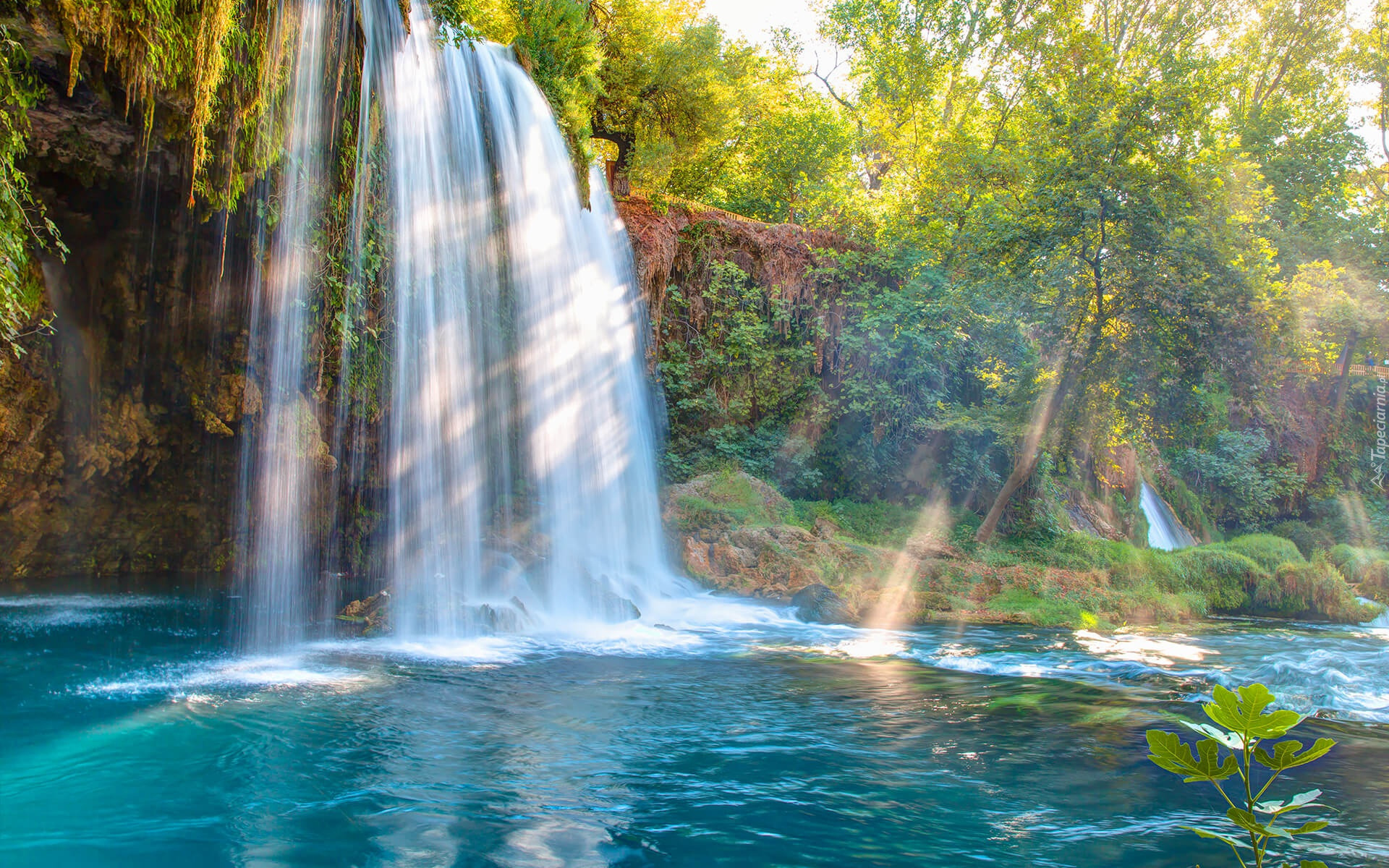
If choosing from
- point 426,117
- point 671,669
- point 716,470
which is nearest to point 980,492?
point 716,470

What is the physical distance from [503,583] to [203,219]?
6.68 meters

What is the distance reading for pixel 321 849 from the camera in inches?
181

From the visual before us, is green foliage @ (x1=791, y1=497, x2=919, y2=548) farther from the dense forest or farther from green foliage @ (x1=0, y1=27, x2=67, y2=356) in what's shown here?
green foliage @ (x1=0, y1=27, x2=67, y2=356)

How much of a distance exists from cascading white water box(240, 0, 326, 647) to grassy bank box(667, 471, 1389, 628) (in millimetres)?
7461

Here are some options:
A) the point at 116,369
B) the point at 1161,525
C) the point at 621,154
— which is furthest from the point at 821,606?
the point at 1161,525

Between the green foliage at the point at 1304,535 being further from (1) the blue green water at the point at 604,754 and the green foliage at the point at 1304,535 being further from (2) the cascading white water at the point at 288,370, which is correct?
(2) the cascading white water at the point at 288,370

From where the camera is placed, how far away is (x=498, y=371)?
1448 centimetres

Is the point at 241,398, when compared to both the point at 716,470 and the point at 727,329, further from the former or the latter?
the point at 727,329

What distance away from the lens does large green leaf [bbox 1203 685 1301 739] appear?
172 cm

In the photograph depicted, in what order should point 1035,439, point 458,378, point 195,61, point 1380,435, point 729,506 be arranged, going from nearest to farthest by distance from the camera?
point 195,61 < point 458,378 < point 729,506 < point 1035,439 < point 1380,435

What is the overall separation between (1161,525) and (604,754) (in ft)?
77.5

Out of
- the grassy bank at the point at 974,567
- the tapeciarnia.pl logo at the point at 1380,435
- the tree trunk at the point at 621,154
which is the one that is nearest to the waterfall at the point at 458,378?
the grassy bank at the point at 974,567

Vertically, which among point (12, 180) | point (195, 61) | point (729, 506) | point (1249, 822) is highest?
point (195, 61)

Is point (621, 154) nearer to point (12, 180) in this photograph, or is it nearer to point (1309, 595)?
point (12, 180)
